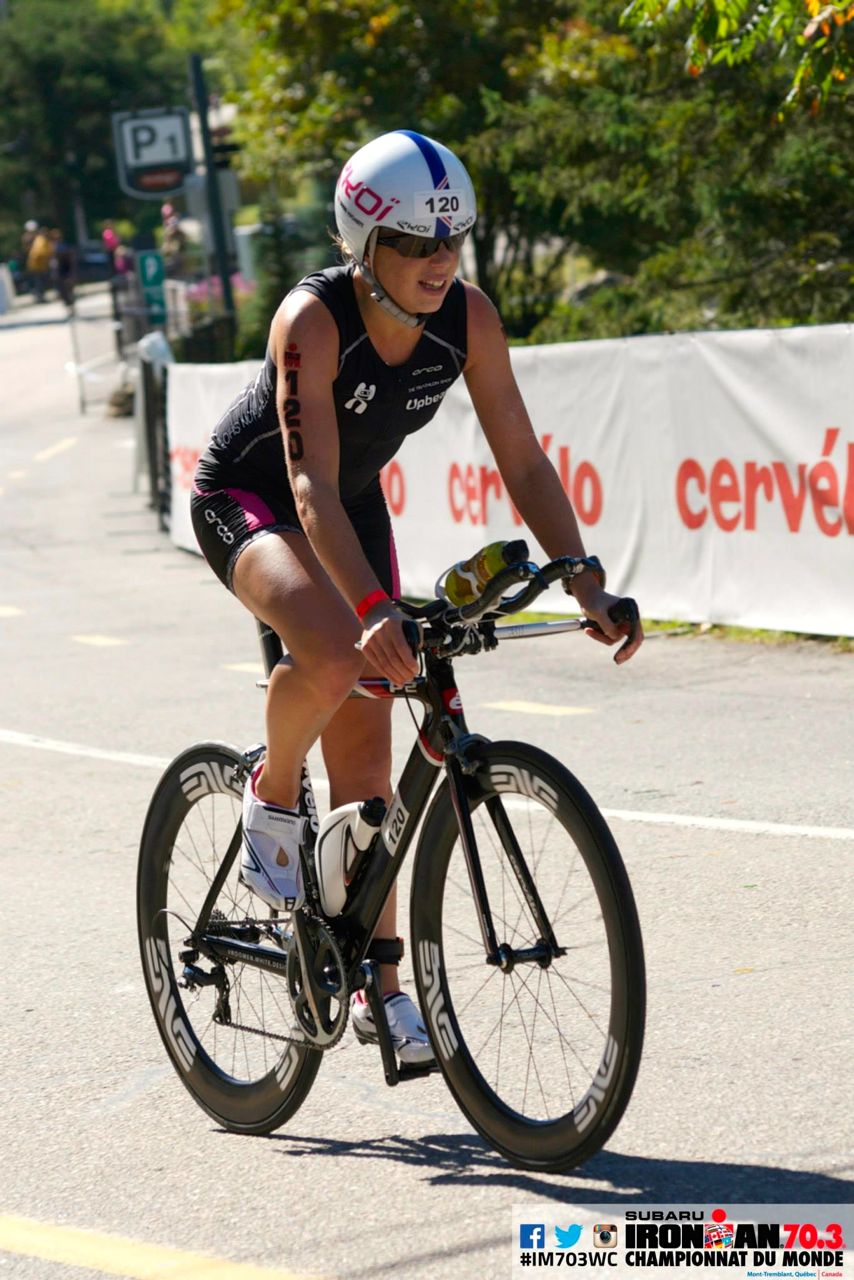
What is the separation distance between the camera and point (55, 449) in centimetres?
2830

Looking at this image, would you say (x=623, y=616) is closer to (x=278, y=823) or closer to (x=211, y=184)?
(x=278, y=823)

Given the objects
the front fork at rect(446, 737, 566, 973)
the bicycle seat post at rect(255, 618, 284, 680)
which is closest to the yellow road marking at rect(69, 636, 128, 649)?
the bicycle seat post at rect(255, 618, 284, 680)

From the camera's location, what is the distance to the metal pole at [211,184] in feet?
77.6

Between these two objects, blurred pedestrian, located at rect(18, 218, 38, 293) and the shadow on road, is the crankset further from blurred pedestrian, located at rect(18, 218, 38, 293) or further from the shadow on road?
blurred pedestrian, located at rect(18, 218, 38, 293)

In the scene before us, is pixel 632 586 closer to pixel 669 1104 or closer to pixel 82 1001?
pixel 82 1001

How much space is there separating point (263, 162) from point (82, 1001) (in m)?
30.3

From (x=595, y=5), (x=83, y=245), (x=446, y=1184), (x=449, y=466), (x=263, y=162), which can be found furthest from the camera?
(x=83, y=245)


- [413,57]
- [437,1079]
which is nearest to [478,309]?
[437,1079]

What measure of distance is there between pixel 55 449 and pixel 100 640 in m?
16.6

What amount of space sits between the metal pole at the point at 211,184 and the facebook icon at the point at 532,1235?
2083cm

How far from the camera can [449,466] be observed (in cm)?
1337

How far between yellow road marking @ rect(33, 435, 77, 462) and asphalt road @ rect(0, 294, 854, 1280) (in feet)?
53.0

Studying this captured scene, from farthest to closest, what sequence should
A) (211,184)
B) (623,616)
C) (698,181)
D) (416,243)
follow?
(211,184) → (698,181) → (416,243) → (623,616)

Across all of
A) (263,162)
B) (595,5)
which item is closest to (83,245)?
(263,162)
